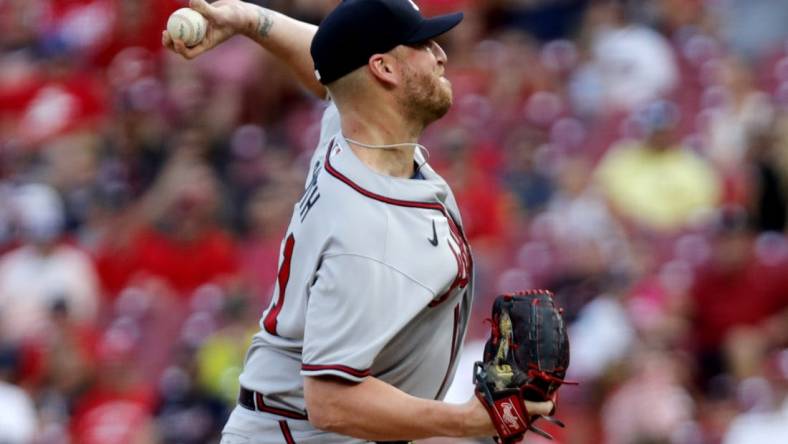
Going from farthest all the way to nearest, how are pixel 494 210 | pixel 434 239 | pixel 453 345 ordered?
pixel 494 210 < pixel 453 345 < pixel 434 239

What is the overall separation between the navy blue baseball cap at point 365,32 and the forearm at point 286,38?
0.73 metres

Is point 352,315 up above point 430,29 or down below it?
below

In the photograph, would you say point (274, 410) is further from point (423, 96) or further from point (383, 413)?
point (423, 96)

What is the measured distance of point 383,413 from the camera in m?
3.84

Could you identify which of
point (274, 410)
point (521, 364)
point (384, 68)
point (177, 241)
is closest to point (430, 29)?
point (384, 68)


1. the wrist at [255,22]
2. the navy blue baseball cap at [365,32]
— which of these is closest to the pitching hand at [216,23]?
the wrist at [255,22]

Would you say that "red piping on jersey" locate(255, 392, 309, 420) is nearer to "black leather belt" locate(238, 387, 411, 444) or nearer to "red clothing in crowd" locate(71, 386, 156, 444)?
"black leather belt" locate(238, 387, 411, 444)

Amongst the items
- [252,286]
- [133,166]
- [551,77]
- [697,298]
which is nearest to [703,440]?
[697,298]

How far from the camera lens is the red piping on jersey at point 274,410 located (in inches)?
167

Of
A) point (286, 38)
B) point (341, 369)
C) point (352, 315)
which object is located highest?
point (286, 38)

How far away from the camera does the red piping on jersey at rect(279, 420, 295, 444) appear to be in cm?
424

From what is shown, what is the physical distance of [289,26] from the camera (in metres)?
4.91

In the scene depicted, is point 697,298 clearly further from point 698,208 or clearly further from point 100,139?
point 100,139

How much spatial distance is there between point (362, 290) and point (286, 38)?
134 centimetres
